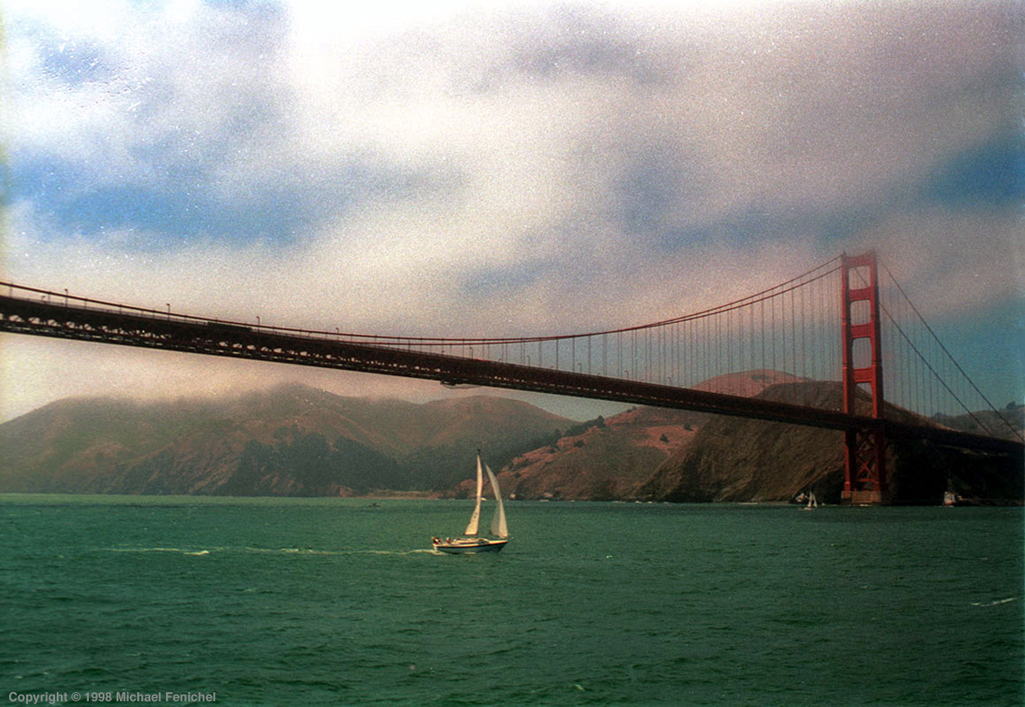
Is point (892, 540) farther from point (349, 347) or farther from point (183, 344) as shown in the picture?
point (183, 344)

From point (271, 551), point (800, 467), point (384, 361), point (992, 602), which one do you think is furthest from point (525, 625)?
point (800, 467)

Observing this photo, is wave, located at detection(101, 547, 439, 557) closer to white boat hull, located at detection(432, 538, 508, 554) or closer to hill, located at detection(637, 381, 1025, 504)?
white boat hull, located at detection(432, 538, 508, 554)

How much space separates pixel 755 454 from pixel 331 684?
11576 cm

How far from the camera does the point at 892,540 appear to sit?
1847 inches

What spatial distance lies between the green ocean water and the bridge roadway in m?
16.7

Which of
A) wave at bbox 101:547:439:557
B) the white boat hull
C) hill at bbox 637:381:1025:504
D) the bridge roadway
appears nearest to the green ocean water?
wave at bbox 101:547:439:557

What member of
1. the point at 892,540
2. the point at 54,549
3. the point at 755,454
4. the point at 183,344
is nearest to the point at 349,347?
the point at 183,344

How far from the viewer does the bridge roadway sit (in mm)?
55172

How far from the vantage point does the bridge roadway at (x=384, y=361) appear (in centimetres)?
5517

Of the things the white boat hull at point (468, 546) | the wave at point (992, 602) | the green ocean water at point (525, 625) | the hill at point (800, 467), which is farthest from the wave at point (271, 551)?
the hill at point (800, 467)

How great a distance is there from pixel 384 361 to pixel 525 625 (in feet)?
162

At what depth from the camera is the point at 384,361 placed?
70.6 metres

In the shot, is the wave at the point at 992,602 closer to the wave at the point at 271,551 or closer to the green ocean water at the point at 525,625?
the green ocean water at the point at 525,625

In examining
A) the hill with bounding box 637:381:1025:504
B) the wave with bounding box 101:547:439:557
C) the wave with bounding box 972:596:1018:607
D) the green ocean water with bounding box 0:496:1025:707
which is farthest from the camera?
the hill with bounding box 637:381:1025:504
